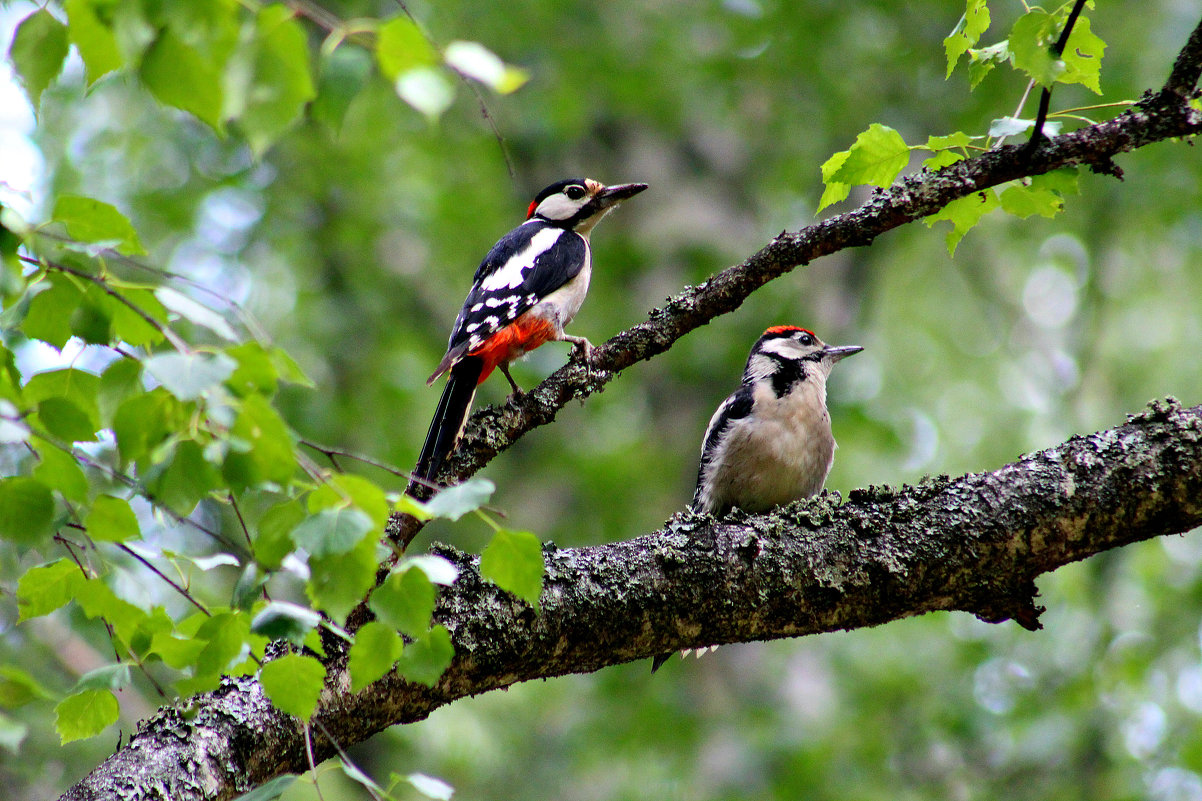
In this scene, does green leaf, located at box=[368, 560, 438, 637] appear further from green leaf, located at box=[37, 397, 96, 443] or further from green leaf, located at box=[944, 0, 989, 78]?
green leaf, located at box=[944, 0, 989, 78]

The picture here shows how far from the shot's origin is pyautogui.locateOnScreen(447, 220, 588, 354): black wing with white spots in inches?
161

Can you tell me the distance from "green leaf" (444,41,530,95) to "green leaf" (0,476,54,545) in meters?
1.05

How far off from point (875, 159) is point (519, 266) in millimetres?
2288

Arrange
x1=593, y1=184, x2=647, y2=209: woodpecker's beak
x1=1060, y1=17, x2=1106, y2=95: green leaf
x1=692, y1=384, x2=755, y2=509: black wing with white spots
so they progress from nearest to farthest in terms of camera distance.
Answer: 1. x1=1060, y1=17, x2=1106, y2=95: green leaf
2. x1=692, y1=384, x2=755, y2=509: black wing with white spots
3. x1=593, y1=184, x2=647, y2=209: woodpecker's beak

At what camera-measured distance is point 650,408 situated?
26.0 feet

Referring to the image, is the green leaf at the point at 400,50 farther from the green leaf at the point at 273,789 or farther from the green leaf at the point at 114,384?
the green leaf at the point at 273,789

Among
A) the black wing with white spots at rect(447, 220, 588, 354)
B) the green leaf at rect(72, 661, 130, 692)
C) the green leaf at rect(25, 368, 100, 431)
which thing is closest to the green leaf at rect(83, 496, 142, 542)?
the green leaf at rect(25, 368, 100, 431)

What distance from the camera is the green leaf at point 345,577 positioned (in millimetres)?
1481

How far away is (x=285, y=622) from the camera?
4.94ft

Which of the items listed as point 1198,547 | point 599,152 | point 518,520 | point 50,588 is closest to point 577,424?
point 518,520

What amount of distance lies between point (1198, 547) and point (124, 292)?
357 inches

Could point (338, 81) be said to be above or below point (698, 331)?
below

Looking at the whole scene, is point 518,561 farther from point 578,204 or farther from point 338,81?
point 578,204

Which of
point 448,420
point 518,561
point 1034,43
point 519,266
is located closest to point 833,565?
point 518,561
